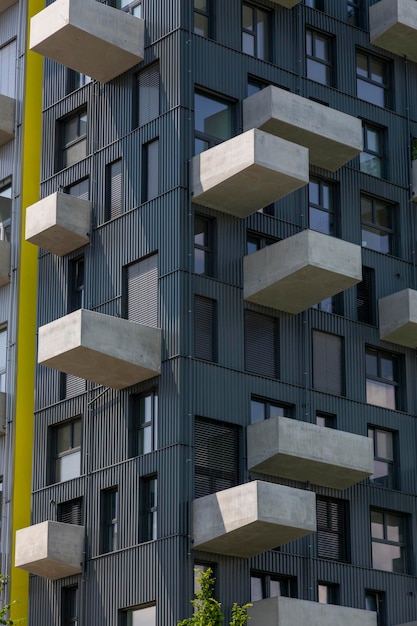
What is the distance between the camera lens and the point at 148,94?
42.4 meters

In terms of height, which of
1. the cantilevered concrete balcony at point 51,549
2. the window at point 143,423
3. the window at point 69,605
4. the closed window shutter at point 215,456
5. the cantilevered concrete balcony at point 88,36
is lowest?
the window at point 69,605

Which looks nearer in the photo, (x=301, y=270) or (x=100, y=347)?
(x=100, y=347)

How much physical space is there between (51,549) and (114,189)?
1041 centimetres

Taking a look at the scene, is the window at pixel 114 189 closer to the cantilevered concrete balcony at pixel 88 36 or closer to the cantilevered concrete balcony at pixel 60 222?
the cantilevered concrete balcony at pixel 60 222

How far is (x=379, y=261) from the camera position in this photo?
44.2 meters

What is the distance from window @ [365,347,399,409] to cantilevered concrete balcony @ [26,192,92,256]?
8.86 metres

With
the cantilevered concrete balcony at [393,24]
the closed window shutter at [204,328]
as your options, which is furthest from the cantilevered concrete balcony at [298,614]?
the cantilevered concrete balcony at [393,24]

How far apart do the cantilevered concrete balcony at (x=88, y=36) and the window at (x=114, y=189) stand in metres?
2.81

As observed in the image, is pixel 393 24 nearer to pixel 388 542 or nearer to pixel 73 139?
pixel 73 139

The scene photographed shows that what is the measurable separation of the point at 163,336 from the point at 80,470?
465cm

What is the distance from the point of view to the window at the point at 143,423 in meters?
39.0

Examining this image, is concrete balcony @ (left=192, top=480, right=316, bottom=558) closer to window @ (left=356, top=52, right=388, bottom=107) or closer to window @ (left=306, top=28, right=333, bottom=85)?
window @ (left=306, top=28, right=333, bottom=85)

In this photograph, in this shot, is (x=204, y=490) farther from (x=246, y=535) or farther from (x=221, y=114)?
(x=221, y=114)

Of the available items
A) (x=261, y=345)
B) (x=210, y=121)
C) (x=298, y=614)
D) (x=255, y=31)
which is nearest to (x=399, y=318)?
(x=261, y=345)
